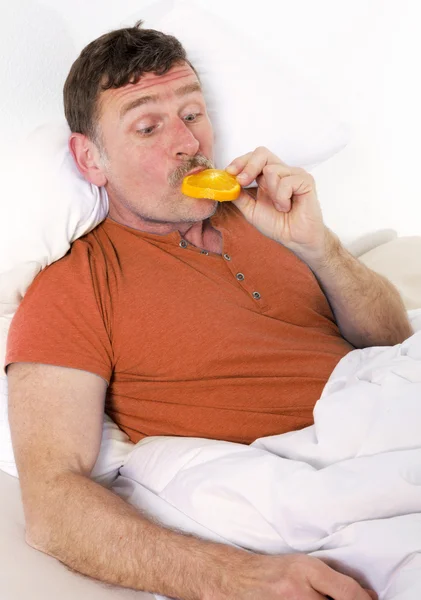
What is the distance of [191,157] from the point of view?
5.03ft

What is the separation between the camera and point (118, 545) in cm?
117

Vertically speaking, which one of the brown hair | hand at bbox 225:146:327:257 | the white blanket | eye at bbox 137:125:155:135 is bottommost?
the white blanket

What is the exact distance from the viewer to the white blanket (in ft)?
3.57

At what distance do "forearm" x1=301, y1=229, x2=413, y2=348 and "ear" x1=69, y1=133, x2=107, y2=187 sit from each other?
17.7 inches

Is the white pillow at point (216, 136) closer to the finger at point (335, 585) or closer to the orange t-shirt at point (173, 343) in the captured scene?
the orange t-shirt at point (173, 343)

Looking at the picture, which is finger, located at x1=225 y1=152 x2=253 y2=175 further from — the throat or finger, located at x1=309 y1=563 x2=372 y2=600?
finger, located at x1=309 y1=563 x2=372 y2=600

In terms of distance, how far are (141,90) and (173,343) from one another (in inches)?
19.9

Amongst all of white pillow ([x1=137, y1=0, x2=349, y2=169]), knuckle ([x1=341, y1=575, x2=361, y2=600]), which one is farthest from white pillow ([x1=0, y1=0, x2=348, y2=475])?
knuckle ([x1=341, y1=575, x2=361, y2=600])

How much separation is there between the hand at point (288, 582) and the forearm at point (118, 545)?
0.03m

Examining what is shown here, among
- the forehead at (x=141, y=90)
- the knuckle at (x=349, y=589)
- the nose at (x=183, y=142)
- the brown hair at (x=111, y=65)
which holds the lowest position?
the knuckle at (x=349, y=589)

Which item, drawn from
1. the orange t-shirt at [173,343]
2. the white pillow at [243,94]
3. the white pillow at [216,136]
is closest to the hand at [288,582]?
the orange t-shirt at [173,343]

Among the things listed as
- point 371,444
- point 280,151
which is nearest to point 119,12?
point 280,151

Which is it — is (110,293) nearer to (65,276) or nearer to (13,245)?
(65,276)

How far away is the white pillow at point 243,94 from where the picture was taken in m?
→ 1.83
